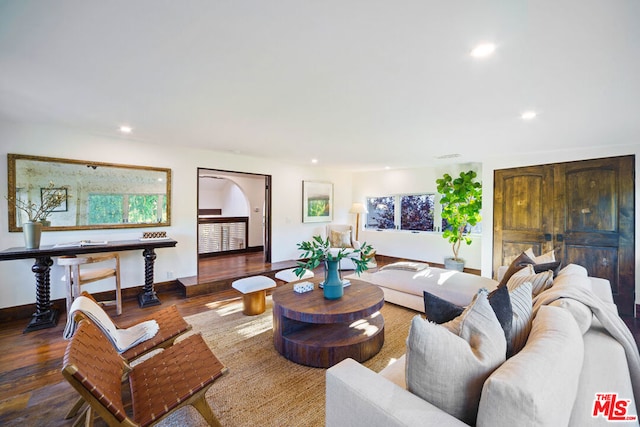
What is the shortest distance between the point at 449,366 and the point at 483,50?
176 cm

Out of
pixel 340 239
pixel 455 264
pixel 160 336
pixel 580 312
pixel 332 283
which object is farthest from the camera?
pixel 340 239

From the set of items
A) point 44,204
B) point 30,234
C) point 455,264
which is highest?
point 44,204

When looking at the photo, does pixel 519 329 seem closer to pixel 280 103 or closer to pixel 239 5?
pixel 239 5

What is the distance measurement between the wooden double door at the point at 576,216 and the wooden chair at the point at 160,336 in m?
5.03

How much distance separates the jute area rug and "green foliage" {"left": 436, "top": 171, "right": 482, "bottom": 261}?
2.87 meters

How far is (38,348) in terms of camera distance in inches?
104

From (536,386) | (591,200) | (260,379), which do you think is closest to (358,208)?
(591,200)

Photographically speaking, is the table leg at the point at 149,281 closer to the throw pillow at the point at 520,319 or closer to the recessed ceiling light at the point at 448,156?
the throw pillow at the point at 520,319

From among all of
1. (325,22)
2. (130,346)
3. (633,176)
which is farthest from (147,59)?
(633,176)

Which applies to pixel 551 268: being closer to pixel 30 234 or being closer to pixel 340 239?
pixel 340 239

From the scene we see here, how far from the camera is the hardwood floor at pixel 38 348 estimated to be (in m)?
2.05

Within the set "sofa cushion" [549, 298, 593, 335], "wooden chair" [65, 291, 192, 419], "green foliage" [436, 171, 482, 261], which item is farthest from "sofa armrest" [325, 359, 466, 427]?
"green foliage" [436, 171, 482, 261]

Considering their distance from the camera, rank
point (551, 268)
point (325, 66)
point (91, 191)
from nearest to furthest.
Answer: point (325, 66) → point (551, 268) → point (91, 191)

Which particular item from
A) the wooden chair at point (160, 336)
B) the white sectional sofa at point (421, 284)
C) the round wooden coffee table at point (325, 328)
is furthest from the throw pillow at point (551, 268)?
the wooden chair at point (160, 336)
